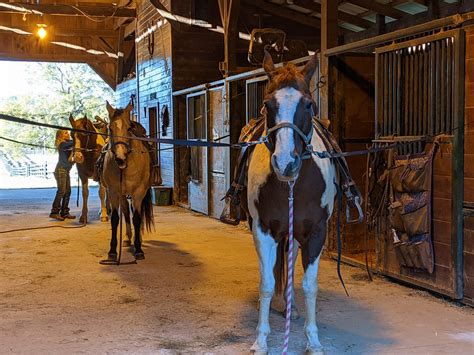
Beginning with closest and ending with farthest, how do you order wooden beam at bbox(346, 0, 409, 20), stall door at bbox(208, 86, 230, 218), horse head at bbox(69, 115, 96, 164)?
1. horse head at bbox(69, 115, 96, 164)
2. stall door at bbox(208, 86, 230, 218)
3. wooden beam at bbox(346, 0, 409, 20)

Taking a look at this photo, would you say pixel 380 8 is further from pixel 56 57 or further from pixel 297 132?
pixel 56 57

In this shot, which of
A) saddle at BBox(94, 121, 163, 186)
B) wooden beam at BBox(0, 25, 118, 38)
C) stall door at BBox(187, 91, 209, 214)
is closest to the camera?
saddle at BBox(94, 121, 163, 186)

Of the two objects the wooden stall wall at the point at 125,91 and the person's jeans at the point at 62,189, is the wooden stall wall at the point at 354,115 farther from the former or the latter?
the wooden stall wall at the point at 125,91

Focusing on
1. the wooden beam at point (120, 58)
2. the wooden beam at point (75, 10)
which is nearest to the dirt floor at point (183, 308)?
the wooden beam at point (75, 10)

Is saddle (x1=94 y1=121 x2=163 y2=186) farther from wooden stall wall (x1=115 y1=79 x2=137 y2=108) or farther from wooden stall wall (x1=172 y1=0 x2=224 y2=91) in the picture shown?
wooden stall wall (x1=115 y1=79 x2=137 y2=108)

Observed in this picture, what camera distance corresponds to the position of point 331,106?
596 centimetres

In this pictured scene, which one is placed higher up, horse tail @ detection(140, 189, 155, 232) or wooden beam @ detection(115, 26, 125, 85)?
wooden beam @ detection(115, 26, 125, 85)

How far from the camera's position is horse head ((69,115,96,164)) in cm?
840

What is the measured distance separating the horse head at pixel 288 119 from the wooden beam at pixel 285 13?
798 cm

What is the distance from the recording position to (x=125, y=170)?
19.7 ft

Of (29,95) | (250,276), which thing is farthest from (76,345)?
(29,95)

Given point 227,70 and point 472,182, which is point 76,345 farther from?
point 227,70

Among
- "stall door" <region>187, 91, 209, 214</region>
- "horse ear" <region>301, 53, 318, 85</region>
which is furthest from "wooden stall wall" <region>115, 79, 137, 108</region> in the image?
"horse ear" <region>301, 53, 318, 85</region>

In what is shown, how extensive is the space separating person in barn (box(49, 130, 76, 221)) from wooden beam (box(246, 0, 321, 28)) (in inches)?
169
